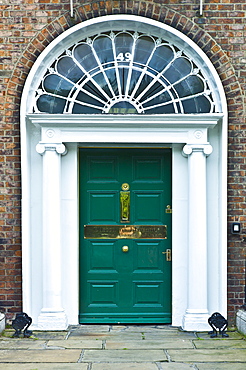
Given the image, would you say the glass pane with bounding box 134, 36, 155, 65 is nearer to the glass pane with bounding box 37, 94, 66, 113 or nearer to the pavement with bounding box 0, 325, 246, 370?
the glass pane with bounding box 37, 94, 66, 113

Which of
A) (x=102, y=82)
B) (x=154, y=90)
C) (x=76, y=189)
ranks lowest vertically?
(x=76, y=189)

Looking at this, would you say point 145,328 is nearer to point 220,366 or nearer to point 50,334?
point 50,334

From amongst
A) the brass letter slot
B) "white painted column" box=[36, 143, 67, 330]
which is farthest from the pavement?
the brass letter slot

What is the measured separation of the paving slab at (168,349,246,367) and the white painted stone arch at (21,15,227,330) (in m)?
0.88

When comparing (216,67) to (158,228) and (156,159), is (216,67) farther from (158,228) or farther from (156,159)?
(158,228)

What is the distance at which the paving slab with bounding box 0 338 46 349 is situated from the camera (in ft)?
20.7

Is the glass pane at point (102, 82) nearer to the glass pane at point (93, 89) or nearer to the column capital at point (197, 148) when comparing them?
the glass pane at point (93, 89)

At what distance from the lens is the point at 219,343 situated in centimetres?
650

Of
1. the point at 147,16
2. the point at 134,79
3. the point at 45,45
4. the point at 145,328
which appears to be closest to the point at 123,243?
the point at 145,328

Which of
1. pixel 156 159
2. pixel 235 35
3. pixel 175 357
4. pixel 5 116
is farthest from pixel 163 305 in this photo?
pixel 235 35

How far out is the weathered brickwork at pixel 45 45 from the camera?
7145mm

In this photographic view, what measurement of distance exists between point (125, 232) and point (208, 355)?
2.14m

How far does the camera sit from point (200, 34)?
7.14 metres

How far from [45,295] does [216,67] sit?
387 cm
